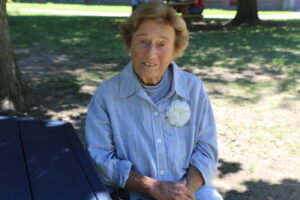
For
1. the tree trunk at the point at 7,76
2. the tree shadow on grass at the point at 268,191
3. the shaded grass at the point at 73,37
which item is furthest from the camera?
the shaded grass at the point at 73,37

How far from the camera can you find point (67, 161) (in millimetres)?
1852

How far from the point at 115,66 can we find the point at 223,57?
2.31m

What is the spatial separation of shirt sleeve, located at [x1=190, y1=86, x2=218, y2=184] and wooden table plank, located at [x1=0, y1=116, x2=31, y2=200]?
2.87 feet

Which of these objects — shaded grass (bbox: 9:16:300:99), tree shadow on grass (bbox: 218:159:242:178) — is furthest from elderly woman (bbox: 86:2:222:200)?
shaded grass (bbox: 9:16:300:99)

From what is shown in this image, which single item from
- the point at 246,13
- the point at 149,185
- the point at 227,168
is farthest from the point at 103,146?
the point at 246,13

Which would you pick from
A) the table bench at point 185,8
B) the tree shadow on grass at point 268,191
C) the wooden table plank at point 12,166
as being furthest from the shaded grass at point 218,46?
the wooden table plank at point 12,166

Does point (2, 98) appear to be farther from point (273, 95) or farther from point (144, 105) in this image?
point (273, 95)

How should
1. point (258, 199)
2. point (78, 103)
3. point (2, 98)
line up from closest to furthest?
point (258, 199) → point (2, 98) → point (78, 103)

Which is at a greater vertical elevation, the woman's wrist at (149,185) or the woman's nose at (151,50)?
the woman's nose at (151,50)

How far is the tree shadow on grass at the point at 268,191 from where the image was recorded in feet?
11.3

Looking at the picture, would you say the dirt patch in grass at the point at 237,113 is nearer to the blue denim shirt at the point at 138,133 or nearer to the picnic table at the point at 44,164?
the blue denim shirt at the point at 138,133

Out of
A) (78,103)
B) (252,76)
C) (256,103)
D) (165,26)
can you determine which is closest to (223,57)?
(252,76)

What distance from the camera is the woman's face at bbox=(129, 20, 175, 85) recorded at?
2070 millimetres

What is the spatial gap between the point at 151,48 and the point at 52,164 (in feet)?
2.44
